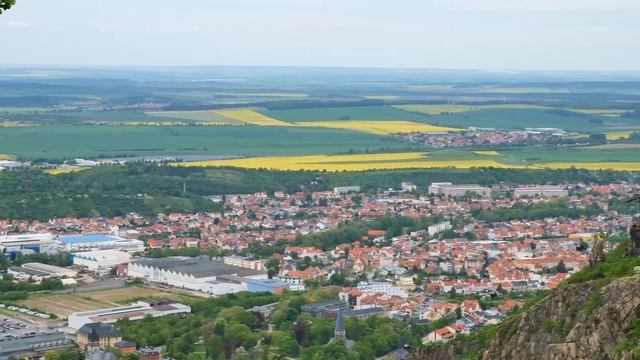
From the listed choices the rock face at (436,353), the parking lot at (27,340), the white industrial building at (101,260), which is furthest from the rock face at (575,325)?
the white industrial building at (101,260)

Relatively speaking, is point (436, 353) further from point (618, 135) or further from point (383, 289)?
point (618, 135)

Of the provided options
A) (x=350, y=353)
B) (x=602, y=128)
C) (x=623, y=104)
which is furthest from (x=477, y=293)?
(x=623, y=104)

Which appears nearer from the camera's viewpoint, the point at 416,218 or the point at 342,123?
the point at 416,218

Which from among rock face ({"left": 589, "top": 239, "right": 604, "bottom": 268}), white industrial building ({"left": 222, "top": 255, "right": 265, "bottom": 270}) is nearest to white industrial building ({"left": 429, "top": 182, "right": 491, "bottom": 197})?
white industrial building ({"left": 222, "top": 255, "right": 265, "bottom": 270})

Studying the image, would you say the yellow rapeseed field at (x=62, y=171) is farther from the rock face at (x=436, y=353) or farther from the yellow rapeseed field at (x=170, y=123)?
the rock face at (x=436, y=353)

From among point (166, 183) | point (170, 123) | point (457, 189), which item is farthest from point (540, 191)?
point (170, 123)

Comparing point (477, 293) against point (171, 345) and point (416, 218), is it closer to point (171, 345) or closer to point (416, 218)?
point (171, 345)

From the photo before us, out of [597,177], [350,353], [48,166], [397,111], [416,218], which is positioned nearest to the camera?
[350,353]

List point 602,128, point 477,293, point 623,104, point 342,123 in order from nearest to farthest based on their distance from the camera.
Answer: point 477,293 → point 602,128 → point 342,123 → point 623,104
